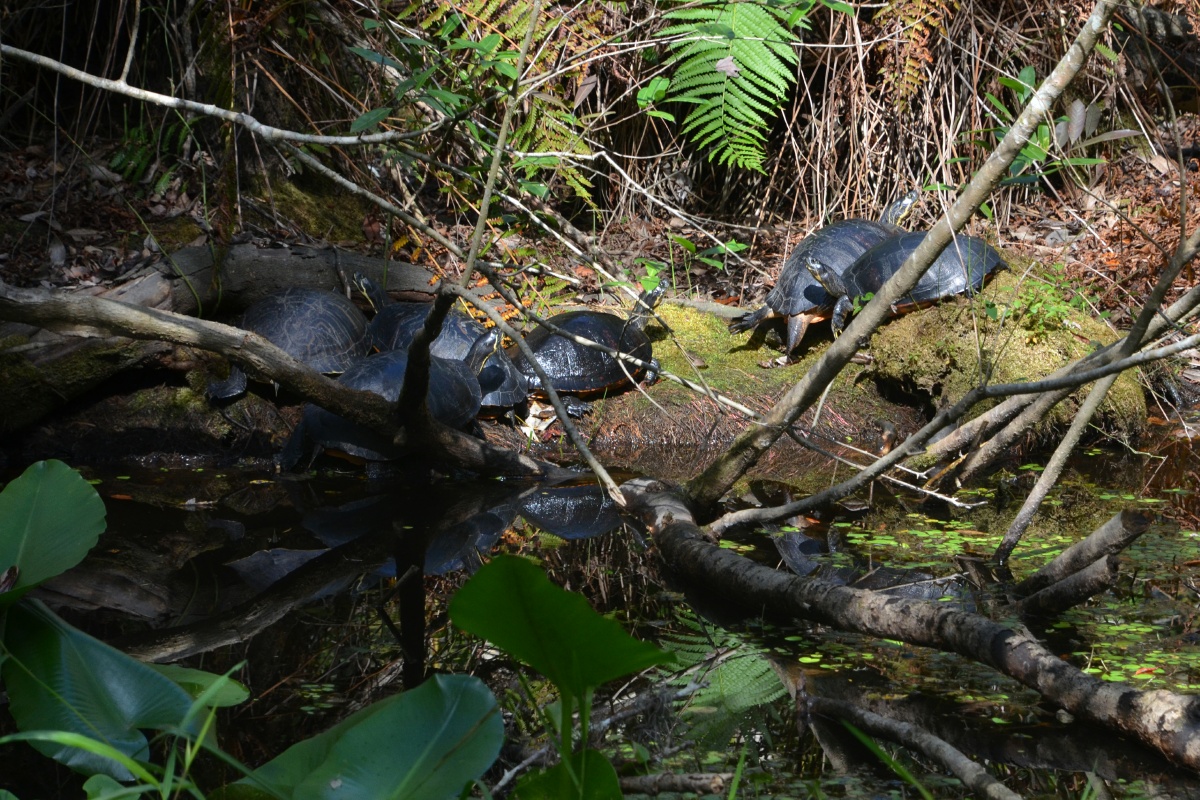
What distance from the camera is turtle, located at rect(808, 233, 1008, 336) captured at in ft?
19.0

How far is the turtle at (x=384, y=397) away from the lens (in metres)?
4.48

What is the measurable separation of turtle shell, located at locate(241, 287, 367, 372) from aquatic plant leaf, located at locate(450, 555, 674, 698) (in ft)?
13.2

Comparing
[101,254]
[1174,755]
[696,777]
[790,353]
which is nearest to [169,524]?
[101,254]

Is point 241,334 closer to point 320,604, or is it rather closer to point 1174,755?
point 320,604

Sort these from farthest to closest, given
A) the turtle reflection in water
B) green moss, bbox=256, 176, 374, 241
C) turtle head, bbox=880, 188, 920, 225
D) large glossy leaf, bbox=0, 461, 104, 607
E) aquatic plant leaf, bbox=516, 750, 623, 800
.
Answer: turtle head, bbox=880, 188, 920, 225
green moss, bbox=256, 176, 374, 241
the turtle reflection in water
large glossy leaf, bbox=0, 461, 104, 607
aquatic plant leaf, bbox=516, 750, 623, 800

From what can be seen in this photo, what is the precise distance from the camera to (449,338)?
5469mm

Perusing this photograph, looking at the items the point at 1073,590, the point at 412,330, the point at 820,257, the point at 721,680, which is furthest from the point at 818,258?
the point at 721,680

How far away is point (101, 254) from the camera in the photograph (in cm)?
539

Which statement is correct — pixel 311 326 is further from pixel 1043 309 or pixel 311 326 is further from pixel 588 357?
pixel 1043 309

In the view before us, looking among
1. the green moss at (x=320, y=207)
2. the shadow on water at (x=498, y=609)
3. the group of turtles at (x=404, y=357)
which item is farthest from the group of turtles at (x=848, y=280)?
the green moss at (x=320, y=207)

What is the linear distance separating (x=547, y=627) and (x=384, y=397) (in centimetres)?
338

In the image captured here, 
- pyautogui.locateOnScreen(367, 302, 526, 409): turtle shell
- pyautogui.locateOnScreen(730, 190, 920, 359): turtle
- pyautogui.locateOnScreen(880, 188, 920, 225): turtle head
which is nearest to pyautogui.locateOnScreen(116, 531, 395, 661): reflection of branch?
pyautogui.locateOnScreen(367, 302, 526, 409): turtle shell

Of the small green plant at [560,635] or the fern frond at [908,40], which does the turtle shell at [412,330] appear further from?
the small green plant at [560,635]

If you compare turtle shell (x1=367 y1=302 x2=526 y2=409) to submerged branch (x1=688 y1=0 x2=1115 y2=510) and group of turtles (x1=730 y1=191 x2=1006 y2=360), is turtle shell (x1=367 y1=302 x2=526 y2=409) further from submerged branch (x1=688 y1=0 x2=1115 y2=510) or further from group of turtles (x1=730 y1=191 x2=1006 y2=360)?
submerged branch (x1=688 y1=0 x2=1115 y2=510)
